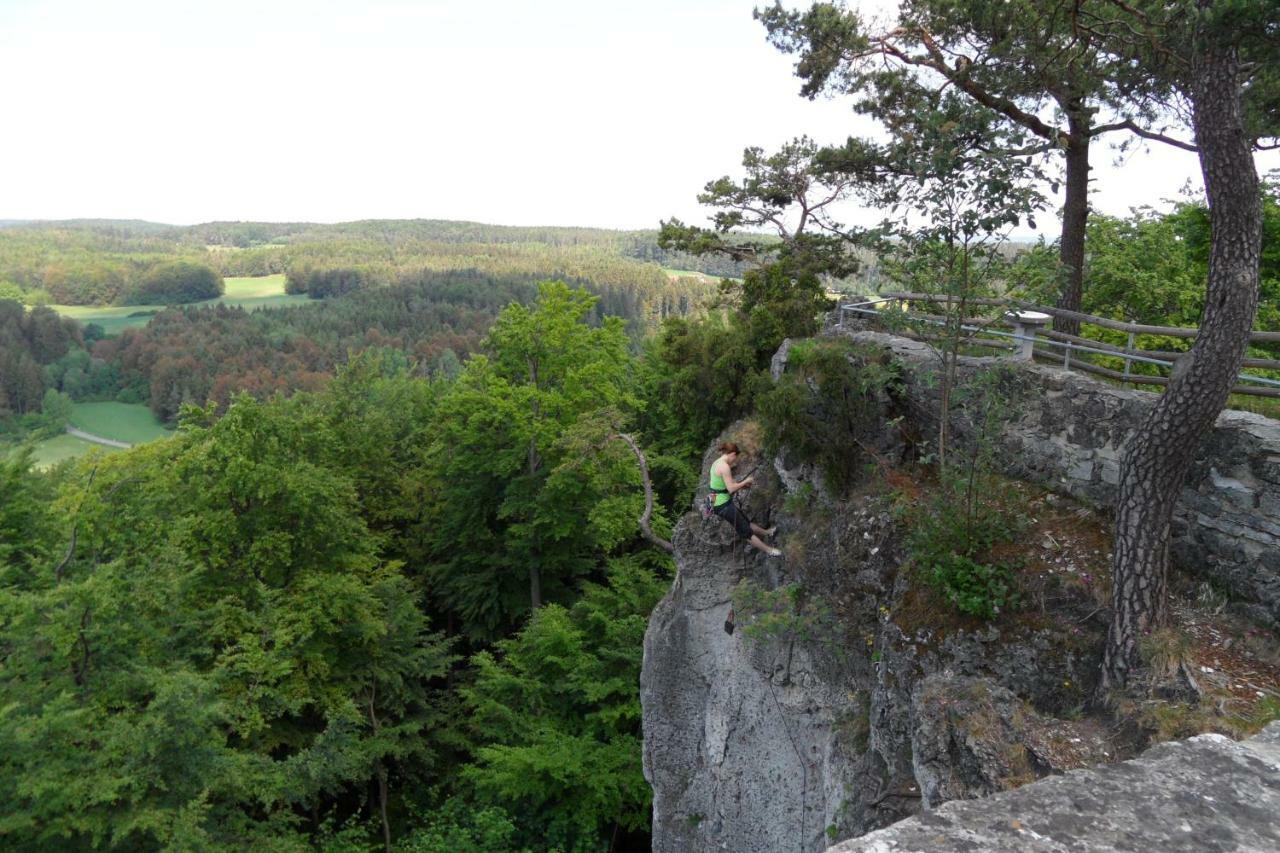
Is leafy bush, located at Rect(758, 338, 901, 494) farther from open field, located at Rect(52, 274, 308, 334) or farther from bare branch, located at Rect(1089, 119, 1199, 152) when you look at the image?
open field, located at Rect(52, 274, 308, 334)

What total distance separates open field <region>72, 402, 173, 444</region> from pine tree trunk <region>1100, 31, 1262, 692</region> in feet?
283

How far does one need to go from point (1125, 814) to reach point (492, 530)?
70.2ft

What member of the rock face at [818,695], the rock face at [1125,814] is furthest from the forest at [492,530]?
the rock face at [1125,814]

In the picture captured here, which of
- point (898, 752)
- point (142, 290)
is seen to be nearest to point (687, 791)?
point (898, 752)

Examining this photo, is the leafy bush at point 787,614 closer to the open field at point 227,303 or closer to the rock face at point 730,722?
the rock face at point 730,722

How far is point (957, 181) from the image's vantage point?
23.9 feet

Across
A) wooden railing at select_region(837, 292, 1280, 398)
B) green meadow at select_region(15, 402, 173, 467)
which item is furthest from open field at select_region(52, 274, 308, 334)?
wooden railing at select_region(837, 292, 1280, 398)

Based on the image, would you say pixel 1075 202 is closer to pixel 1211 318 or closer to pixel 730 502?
pixel 1211 318

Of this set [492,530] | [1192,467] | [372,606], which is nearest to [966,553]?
[1192,467]

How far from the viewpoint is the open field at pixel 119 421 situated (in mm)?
75938

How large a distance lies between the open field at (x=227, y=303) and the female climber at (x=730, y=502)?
416 feet

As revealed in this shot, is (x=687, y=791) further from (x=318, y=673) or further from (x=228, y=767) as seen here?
(x=318, y=673)

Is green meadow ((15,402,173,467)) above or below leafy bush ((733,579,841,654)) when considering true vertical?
below

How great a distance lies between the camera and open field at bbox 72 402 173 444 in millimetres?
75938
